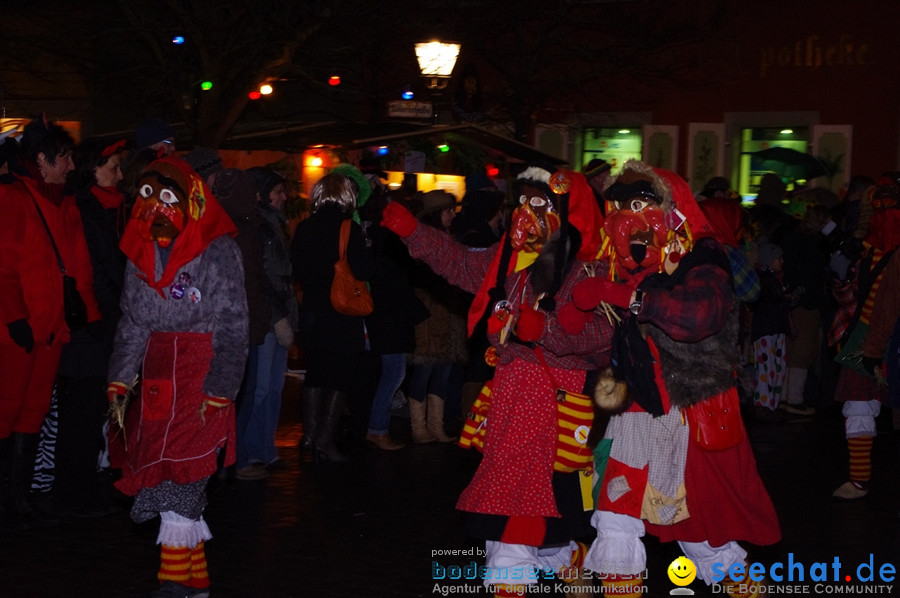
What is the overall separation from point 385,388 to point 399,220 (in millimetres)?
4551

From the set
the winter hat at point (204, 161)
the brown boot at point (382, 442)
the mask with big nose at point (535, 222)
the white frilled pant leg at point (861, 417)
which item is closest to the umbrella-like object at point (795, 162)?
the white frilled pant leg at point (861, 417)

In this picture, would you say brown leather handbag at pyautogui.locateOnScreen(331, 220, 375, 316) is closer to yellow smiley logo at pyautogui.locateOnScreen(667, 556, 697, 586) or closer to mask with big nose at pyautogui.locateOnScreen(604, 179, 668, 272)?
yellow smiley logo at pyautogui.locateOnScreen(667, 556, 697, 586)

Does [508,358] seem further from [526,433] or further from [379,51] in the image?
[379,51]

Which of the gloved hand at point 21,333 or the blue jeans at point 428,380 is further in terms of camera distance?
the blue jeans at point 428,380

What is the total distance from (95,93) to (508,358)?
19.6 m

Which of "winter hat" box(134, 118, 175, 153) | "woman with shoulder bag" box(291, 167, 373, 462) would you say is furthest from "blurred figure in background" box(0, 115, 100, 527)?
"woman with shoulder bag" box(291, 167, 373, 462)

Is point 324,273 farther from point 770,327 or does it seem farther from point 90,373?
point 770,327

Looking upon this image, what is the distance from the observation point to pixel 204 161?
7.44 meters

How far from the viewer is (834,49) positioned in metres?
19.4

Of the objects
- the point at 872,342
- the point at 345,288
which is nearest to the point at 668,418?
the point at 872,342

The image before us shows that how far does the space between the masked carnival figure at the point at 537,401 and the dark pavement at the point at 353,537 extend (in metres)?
1.08

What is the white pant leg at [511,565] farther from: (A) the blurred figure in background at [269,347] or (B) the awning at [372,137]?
(B) the awning at [372,137]

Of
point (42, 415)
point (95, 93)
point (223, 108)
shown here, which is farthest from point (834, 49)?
point (42, 415)

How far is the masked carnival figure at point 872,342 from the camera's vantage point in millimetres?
7648
